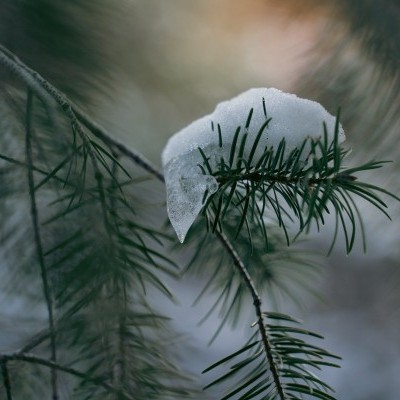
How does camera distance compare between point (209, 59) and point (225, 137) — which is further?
point (209, 59)

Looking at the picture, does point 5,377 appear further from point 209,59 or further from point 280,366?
point 209,59

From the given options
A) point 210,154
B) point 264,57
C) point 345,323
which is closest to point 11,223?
point 210,154

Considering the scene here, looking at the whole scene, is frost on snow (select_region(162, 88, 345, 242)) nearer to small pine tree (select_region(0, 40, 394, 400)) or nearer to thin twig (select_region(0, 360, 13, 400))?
small pine tree (select_region(0, 40, 394, 400))

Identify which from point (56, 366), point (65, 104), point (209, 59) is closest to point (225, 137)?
point (65, 104)

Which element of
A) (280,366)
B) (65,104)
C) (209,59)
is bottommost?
(280,366)

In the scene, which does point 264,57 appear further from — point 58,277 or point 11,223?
point 58,277

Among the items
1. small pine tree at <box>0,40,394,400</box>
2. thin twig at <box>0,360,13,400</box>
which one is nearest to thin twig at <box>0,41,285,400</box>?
small pine tree at <box>0,40,394,400</box>

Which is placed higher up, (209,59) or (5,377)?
(209,59)
